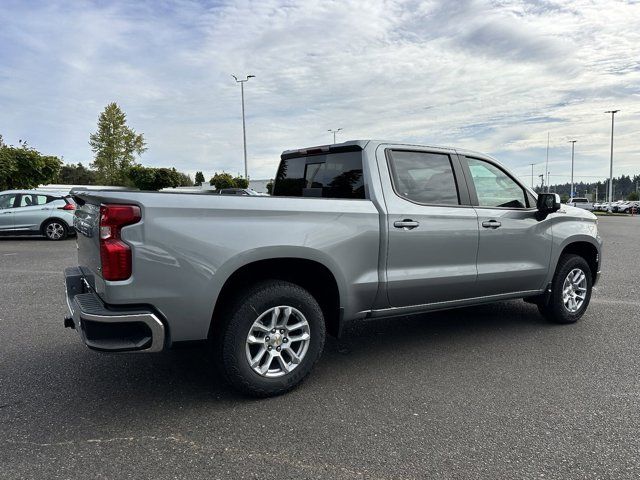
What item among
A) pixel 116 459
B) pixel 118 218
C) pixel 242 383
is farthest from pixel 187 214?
pixel 116 459

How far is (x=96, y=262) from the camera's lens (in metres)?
3.20

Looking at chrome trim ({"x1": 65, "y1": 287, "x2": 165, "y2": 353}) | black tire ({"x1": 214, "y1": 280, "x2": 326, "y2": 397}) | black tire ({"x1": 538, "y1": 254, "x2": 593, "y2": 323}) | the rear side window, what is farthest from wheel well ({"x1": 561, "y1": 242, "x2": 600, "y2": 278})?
chrome trim ({"x1": 65, "y1": 287, "x2": 165, "y2": 353})

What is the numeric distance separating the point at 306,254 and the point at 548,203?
9.14ft

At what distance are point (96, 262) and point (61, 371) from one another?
1369mm

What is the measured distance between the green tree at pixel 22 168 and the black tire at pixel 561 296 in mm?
26697

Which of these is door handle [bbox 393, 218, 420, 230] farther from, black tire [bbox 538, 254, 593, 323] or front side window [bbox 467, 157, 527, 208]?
black tire [bbox 538, 254, 593, 323]

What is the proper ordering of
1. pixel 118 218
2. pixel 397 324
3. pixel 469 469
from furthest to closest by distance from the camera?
pixel 397 324
pixel 118 218
pixel 469 469

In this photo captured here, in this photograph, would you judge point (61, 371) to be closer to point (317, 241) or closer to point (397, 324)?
point (317, 241)

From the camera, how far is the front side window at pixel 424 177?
414 centimetres

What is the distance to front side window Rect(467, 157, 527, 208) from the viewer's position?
4676 mm

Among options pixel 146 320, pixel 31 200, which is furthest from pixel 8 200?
pixel 146 320

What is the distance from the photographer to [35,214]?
14.1 meters

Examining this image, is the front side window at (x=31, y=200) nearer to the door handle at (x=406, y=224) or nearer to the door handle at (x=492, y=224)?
the door handle at (x=406, y=224)

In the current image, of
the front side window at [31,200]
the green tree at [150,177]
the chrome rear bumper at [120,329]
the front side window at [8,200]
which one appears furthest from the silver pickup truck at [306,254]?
the green tree at [150,177]
